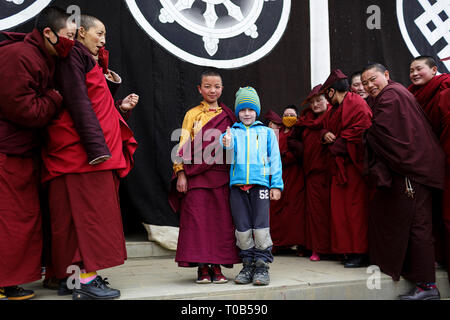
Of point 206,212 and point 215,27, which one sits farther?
point 215,27

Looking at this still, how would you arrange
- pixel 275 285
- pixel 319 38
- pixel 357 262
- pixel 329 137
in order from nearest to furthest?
1. pixel 275 285
2. pixel 357 262
3. pixel 329 137
4. pixel 319 38

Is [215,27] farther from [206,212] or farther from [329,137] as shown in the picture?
[206,212]

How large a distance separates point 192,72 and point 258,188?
168cm

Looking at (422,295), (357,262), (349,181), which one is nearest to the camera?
(422,295)

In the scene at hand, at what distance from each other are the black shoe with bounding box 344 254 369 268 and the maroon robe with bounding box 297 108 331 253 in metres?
0.30

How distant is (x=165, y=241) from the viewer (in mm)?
3762

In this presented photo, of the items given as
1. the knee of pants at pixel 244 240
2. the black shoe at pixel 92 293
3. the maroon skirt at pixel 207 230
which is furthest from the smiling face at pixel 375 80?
the black shoe at pixel 92 293

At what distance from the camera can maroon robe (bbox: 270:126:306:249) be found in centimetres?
393

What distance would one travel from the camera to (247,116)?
9.15ft

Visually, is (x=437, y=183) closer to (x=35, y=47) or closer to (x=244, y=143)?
(x=244, y=143)

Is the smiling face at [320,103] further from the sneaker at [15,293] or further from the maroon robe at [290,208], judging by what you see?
the sneaker at [15,293]

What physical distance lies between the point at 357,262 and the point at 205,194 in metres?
1.41

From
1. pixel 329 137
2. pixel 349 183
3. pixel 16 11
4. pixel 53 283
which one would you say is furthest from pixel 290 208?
pixel 16 11

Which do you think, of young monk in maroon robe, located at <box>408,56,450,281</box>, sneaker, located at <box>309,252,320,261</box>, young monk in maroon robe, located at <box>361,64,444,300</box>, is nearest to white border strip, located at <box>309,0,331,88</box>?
young monk in maroon robe, located at <box>408,56,450,281</box>
